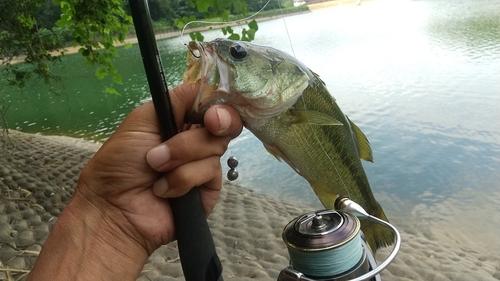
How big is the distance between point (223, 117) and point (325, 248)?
22.3 inches

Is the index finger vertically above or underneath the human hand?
above

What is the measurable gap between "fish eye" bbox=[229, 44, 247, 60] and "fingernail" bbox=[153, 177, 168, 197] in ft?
1.82

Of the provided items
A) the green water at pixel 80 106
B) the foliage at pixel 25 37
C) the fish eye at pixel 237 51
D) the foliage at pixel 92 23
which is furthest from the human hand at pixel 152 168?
the green water at pixel 80 106

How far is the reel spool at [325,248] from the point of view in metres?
1.20

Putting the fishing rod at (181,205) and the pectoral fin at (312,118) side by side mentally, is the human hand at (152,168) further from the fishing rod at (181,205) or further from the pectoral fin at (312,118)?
the pectoral fin at (312,118)

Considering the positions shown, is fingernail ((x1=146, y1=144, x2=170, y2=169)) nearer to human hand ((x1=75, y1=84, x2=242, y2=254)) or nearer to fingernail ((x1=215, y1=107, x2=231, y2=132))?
human hand ((x1=75, y1=84, x2=242, y2=254))

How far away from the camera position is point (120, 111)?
53.6ft

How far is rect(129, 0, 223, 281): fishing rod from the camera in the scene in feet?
4.41

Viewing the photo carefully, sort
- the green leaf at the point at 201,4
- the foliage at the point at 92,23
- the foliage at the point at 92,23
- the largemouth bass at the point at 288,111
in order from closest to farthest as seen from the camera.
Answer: the largemouth bass at the point at 288,111, the foliage at the point at 92,23, the green leaf at the point at 201,4, the foliage at the point at 92,23

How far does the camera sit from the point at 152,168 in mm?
1595

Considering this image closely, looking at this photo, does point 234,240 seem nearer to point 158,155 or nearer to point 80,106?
point 158,155

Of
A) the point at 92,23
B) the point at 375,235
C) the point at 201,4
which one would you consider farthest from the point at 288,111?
the point at 92,23

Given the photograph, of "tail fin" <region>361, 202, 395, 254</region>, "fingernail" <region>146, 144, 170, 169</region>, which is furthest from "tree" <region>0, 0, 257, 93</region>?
"tail fin" <region>361, 202, 395, 254</region>

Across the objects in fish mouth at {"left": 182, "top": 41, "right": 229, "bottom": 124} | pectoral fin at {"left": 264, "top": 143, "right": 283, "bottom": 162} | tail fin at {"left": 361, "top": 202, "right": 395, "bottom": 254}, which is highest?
fish mouth at {"left": 182, "top": 41, "right": 229, "bottom": 124}
